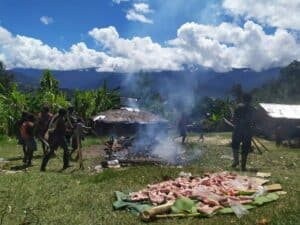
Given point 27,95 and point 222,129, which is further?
point 222,129

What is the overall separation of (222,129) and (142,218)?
1351 inches

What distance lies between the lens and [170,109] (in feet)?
146

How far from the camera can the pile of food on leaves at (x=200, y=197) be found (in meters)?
8.98

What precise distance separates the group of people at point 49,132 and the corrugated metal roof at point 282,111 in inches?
780

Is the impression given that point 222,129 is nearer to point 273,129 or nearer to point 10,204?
point 273,129

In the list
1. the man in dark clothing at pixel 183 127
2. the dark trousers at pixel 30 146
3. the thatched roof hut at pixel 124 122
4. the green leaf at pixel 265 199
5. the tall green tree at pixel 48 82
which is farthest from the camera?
the tall green tree at pixel 48 82

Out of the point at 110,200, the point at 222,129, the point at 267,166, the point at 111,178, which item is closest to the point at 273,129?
the point at 222,129

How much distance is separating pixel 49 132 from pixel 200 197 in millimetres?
7294

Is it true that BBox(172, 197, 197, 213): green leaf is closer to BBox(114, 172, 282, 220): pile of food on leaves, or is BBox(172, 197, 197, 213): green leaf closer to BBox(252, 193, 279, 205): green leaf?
BBox(114, 172, 282, 220): pile of food on leaves

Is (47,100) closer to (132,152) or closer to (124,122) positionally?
(124,122)

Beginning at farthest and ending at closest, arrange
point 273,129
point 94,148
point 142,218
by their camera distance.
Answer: point 273,129 < point 94,148 < point 142,218

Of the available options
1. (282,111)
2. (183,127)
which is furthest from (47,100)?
(282,111)

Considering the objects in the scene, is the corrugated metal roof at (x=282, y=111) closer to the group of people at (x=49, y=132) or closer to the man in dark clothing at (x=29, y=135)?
the group of people at (x=49, y=132)

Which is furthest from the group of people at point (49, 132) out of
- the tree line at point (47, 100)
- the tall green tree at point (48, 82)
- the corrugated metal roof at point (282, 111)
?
the corrugated metal roof at point (282, 111)
